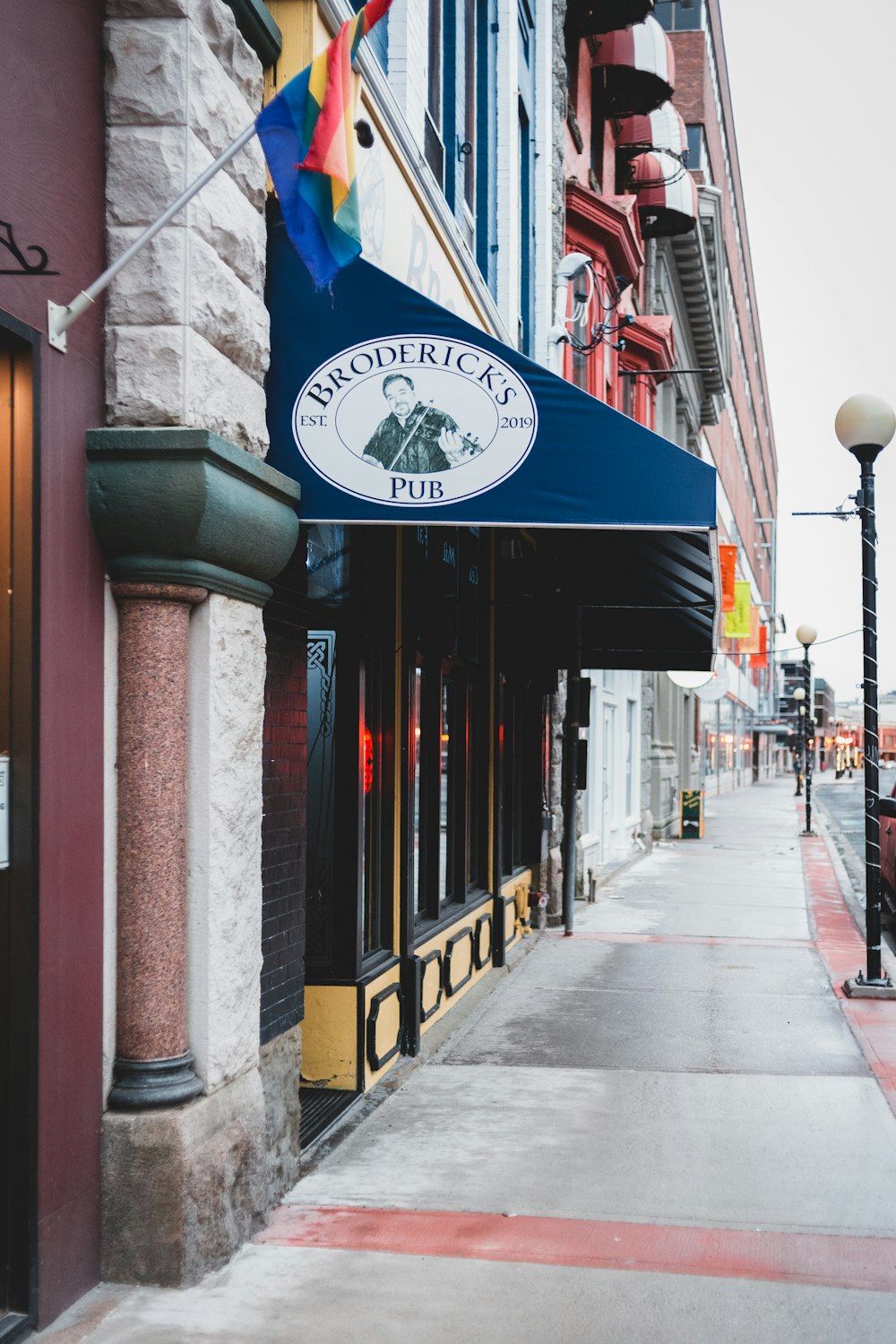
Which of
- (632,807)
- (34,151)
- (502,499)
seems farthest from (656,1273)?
(632,807)

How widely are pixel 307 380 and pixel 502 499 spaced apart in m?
0.95

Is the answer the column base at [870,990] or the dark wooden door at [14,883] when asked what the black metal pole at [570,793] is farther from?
the dark wooden door at [14,883]

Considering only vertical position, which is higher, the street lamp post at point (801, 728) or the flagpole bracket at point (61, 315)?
the flagpole bracket at point (61, 315)

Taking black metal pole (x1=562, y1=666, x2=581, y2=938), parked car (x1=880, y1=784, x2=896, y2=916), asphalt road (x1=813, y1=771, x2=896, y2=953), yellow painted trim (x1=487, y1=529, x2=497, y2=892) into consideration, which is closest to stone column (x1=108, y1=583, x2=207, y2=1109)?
yellow painted trim (x1=487, y1=529, x2=497, y2=892)

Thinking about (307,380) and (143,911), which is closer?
(143,911)

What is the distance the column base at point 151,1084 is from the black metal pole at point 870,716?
23.7 ft

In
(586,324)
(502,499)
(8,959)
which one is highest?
(586,324)

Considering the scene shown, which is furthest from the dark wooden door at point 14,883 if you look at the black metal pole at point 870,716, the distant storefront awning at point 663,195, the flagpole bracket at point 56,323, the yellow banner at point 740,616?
the yellow banner at point 740,616

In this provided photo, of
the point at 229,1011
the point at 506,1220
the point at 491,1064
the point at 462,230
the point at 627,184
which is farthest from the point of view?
the point at 627,184

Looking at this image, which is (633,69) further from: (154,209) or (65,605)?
(65,605)

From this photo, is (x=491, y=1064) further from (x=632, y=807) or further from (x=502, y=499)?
(x=632, y=807)

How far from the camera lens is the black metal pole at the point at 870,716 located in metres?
10.7

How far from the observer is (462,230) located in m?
10.4

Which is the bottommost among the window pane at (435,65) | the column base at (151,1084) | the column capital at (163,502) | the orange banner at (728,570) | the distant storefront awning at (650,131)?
the column base at (151,1084)
